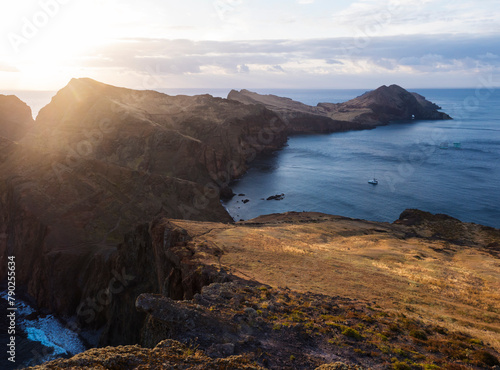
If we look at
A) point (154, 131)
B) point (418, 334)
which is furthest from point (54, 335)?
point (154, 131)

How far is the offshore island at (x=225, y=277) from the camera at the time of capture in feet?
60.8

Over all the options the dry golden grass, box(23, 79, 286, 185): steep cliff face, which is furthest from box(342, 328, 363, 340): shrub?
box(23, 79, 286, 185): steep cliff face

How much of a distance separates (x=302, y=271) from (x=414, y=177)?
113 m

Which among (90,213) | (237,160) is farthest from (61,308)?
(237,160)

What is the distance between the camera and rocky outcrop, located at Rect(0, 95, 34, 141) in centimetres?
15938

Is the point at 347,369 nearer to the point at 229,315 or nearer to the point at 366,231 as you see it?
the point at 229,315

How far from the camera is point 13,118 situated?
555 feet

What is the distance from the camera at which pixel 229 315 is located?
2106 cm

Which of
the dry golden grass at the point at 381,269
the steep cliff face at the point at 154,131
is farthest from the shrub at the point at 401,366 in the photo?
the steep cliff face at the point at 154,131

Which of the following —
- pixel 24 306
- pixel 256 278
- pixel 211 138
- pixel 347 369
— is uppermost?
pixel 211 138

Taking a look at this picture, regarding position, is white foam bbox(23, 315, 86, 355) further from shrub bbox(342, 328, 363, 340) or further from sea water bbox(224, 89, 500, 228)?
sea water bbox(224, 89, 500, 228)

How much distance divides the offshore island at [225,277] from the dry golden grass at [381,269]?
0.82ft

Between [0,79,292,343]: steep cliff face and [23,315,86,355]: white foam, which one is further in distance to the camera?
[23,315,86,355]: white foam

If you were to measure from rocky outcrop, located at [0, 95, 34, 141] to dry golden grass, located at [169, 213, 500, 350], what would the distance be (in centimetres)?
15594
